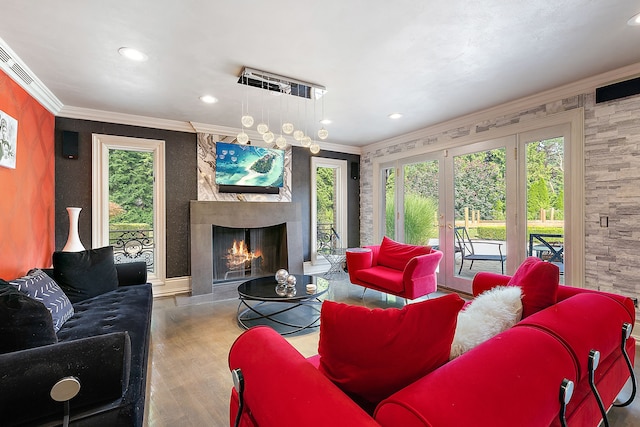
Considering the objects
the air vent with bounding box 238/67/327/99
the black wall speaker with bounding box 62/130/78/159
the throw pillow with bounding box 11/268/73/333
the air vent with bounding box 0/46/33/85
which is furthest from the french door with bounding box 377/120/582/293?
the air vent with bounding box 0/46/33/85

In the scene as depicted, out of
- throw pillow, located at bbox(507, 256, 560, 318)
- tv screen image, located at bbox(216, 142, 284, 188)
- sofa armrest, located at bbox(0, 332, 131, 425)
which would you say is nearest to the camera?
sofa armrest, located at bbox(0, 332, 131, 425)

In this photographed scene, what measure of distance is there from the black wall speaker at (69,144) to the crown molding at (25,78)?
286 mm

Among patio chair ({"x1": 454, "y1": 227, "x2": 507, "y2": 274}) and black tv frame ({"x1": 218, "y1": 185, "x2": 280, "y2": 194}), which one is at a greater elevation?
black tv frame ({"x1": 218, "y1": 185, "x2": 280, "y2": 194})

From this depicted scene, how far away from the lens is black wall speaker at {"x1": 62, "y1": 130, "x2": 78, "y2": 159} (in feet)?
11.7

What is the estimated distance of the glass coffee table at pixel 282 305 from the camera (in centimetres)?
283

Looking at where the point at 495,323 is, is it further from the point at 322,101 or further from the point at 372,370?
the point at 322,101

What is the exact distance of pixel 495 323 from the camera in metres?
1.18

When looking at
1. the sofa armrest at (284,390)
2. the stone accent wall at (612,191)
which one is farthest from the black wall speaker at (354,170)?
the sofa armrest at (284,390)

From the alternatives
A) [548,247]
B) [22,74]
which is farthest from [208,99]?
[548,247]

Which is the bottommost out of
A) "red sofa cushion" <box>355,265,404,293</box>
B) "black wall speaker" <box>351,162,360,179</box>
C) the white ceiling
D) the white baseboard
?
the white baseboard

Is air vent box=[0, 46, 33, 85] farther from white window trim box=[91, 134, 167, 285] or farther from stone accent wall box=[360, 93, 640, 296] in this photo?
stone accent wall box=[360, 93, 640, 296]

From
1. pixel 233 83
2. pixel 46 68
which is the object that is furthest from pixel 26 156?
pixel 233 83

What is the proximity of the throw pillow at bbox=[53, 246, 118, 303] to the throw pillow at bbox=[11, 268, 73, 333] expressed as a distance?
259mm

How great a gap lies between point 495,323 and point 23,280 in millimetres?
2741
